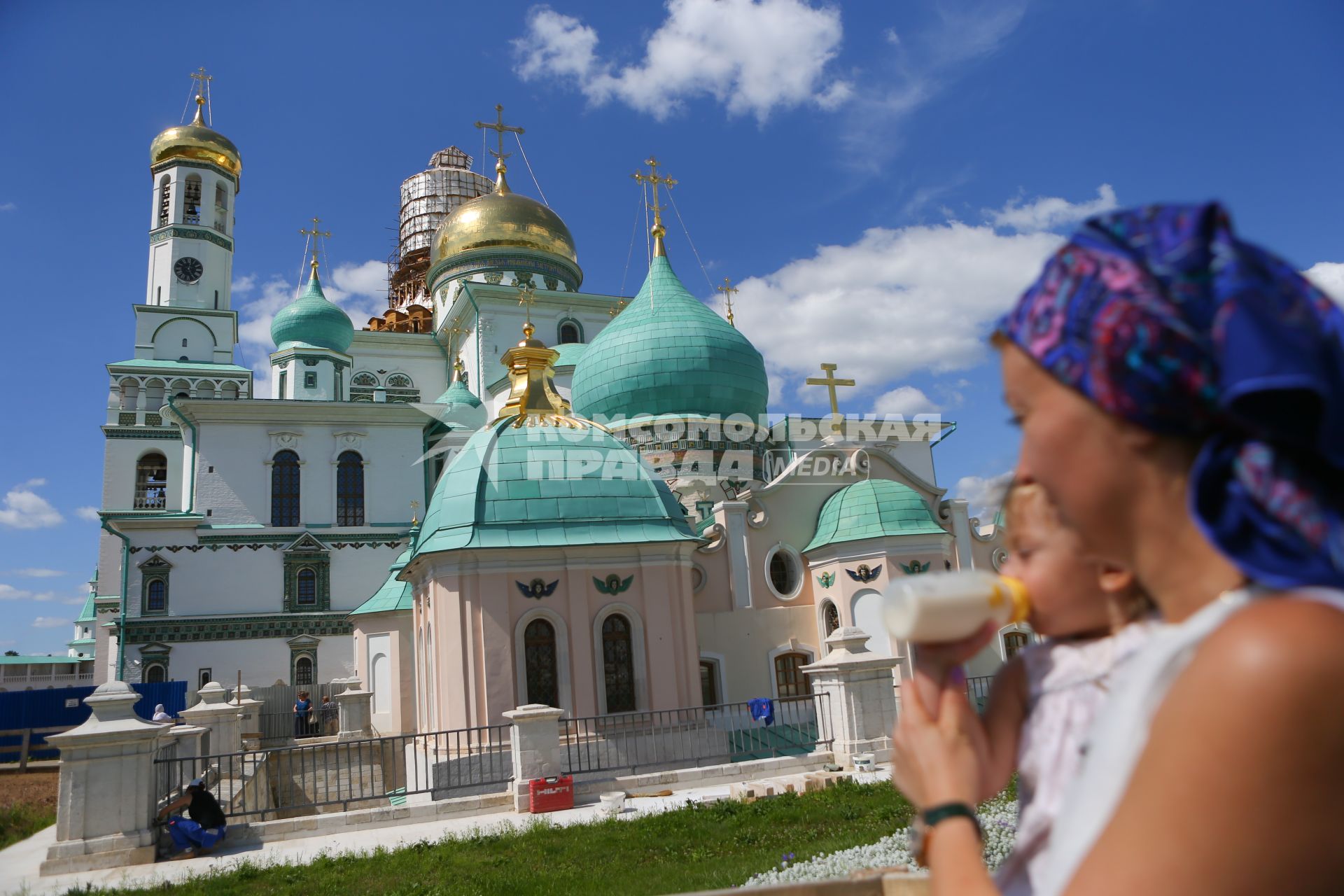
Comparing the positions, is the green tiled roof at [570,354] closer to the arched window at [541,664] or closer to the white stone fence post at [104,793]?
the arched window at [541,664]

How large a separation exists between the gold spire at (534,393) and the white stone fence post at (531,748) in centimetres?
604

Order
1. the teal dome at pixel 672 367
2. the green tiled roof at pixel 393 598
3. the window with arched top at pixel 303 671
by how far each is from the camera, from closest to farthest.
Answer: the green tiled roof at pixel 393 598, the teal dome at pixel 672 367, the window with arched top at pixel 303 671

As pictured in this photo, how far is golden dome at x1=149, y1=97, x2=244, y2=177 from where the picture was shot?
40719mm

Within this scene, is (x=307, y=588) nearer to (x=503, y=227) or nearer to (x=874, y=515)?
(x=503, y=227)

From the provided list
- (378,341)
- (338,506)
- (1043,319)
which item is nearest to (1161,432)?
(1043,319)

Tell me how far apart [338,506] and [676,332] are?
15.8 metres

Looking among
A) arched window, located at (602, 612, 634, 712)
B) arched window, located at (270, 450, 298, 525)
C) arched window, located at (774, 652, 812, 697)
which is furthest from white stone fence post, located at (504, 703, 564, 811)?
arched window, located at (270, 450, 298, 525)

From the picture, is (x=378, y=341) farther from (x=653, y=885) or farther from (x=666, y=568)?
(x=653, y=885)

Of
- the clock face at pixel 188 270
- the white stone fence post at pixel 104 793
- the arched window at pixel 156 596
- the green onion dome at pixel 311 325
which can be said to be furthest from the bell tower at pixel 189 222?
the white stone fence post at pixel 104 793

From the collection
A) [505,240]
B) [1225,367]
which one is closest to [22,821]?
[1225,367]

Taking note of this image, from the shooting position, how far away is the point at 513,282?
128ft

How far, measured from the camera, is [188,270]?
4038 cm

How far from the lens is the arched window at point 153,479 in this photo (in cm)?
3697

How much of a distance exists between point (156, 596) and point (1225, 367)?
3320 cm
